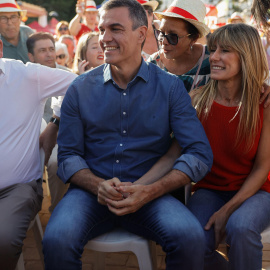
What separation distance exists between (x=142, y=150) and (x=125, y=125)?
0.19 metres

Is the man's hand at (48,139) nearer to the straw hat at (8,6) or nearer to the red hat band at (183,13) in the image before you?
the red hat band at (183,13)

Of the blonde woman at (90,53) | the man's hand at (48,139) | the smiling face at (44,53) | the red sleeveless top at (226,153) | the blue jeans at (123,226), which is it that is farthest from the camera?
the smiling face at (44,53)

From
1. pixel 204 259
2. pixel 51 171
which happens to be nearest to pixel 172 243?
pixel 204 259

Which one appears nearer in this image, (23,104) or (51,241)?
(51,241)

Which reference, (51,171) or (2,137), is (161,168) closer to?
(2,137)

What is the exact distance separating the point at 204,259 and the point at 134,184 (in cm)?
59

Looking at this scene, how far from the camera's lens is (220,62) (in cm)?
274

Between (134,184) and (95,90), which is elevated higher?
(95,90)

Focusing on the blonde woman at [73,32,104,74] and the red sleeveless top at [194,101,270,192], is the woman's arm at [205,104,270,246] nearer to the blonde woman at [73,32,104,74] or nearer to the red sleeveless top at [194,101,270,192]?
the red sleeveless top at [194,101,270,192]

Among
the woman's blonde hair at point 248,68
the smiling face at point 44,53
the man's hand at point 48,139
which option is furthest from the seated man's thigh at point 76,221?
the smiling face at point 44,53

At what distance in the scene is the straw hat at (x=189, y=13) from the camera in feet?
10.7

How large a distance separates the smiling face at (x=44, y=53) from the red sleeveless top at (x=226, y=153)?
2.96 m

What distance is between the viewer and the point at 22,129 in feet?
9.23

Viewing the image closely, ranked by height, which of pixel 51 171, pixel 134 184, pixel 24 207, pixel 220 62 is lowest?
pixel 51 171
